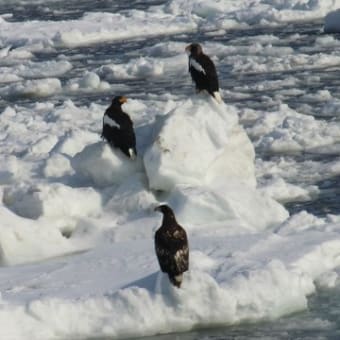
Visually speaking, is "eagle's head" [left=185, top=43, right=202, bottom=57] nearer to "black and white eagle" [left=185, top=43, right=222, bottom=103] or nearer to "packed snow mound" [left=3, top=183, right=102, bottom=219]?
"black and white eagle" [left=185, top=43, right=222, bottom=103]

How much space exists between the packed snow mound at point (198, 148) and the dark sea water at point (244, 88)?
32.9 inches

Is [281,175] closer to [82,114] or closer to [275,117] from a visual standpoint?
[275,117]

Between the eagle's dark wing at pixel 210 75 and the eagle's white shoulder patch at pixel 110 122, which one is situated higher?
the eagle's dark wing at pixel 210 75

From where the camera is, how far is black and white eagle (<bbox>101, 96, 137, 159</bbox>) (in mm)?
11203

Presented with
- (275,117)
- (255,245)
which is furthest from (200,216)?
(275,117)

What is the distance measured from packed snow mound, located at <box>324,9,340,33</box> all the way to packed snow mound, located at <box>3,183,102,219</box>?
14.7 meters

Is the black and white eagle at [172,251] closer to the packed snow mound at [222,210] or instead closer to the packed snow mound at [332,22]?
the packed snow mound at [222,210]

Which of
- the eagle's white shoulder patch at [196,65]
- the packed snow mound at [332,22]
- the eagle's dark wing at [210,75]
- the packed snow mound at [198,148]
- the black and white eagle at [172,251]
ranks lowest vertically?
the packed snow mound at [332,22]

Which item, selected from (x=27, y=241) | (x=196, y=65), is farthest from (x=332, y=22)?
(x=27, y=241)

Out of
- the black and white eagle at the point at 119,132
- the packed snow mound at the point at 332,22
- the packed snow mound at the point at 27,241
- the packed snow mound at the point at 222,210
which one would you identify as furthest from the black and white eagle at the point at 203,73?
the packed snow mound at the point at 332,22

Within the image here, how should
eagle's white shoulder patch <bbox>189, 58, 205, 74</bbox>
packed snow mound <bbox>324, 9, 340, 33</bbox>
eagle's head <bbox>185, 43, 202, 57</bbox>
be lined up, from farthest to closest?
packed snow mound <bbox>324, 9, 340, 33</bbox>
eagle's head <bbox>185, 43, 202, 57</bbox>
eagle's white shoulder patch <bbox>189, 58, 205, 74</bbox>

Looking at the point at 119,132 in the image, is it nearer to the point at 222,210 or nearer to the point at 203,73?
the point at 222,210

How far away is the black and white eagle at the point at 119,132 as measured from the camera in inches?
441

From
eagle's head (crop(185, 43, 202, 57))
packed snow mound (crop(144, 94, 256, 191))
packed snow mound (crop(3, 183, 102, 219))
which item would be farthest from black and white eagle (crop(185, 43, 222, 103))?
packed snow mound (crop(3, 183, 102, 219))
